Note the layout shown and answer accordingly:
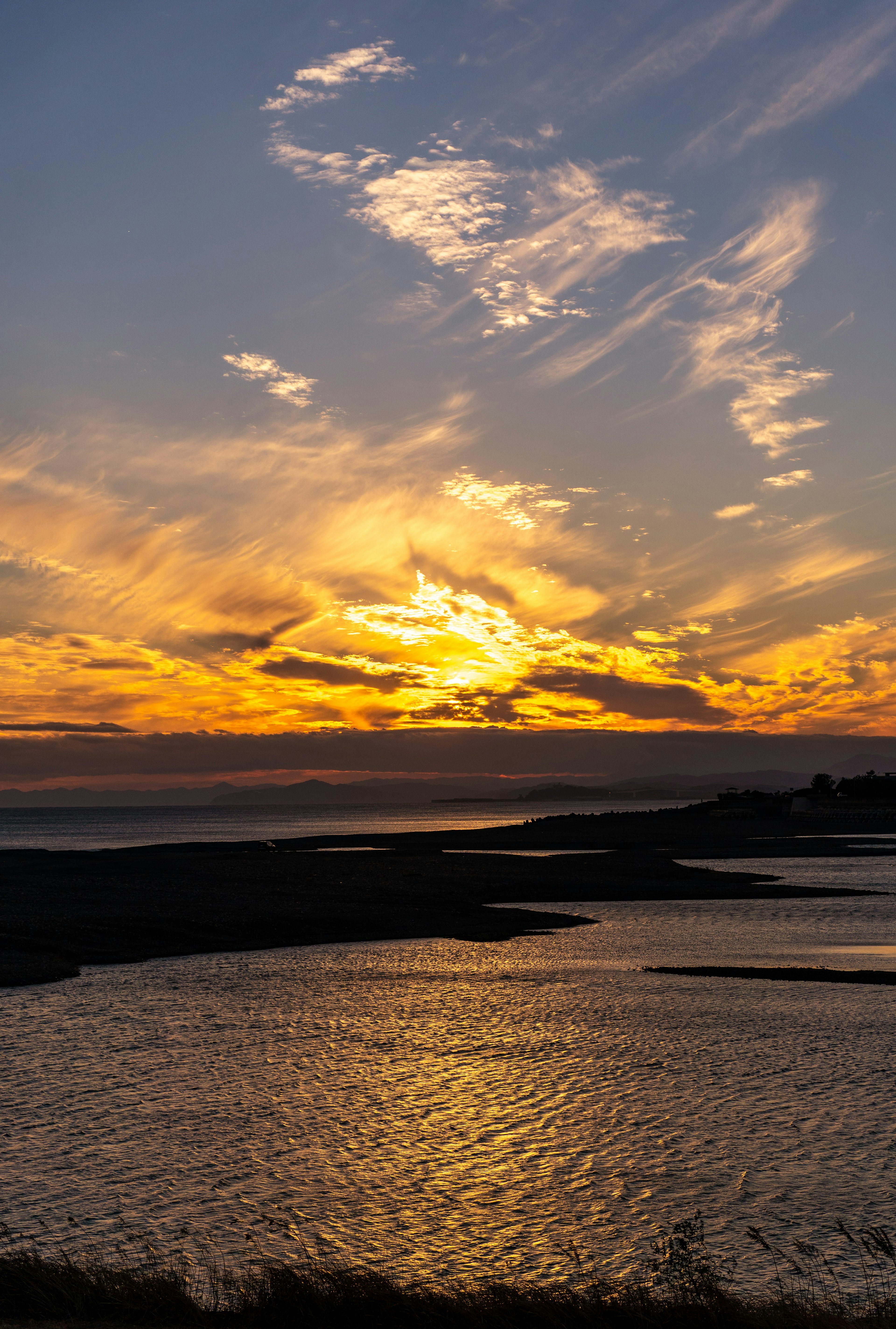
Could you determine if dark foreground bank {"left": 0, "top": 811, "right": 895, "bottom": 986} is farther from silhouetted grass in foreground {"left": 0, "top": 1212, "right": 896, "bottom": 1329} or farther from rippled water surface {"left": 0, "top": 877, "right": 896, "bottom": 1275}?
silhouetted grass in foreground {"left": 0, "top": 1212, "right": 896, "bottom": 1329}

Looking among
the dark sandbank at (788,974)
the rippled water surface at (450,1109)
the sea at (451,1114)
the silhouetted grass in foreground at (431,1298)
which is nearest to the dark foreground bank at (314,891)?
the sea at (451,1114)

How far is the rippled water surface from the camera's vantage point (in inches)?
487

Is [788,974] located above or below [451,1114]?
below

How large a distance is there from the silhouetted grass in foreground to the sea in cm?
54

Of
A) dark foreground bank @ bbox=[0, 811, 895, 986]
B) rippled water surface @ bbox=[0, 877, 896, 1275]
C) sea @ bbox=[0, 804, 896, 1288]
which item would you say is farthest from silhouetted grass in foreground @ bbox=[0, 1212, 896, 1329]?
dark foreground bank @ bbox=[0, 811, 895, 986]

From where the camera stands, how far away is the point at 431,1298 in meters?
9.73

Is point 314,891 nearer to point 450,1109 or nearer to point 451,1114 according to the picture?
point 450,1109

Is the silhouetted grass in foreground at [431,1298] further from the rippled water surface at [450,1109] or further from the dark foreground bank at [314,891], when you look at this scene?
the dark foreground bank at [314,891]

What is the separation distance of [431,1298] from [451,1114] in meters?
6.49

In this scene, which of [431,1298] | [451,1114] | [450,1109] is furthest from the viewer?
[450,1109]

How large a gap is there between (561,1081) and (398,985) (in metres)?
10.1

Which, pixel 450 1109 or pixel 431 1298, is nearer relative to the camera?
pixel 431 1298

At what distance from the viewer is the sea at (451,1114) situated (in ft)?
39.5

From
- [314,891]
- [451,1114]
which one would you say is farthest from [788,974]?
[314,891]
